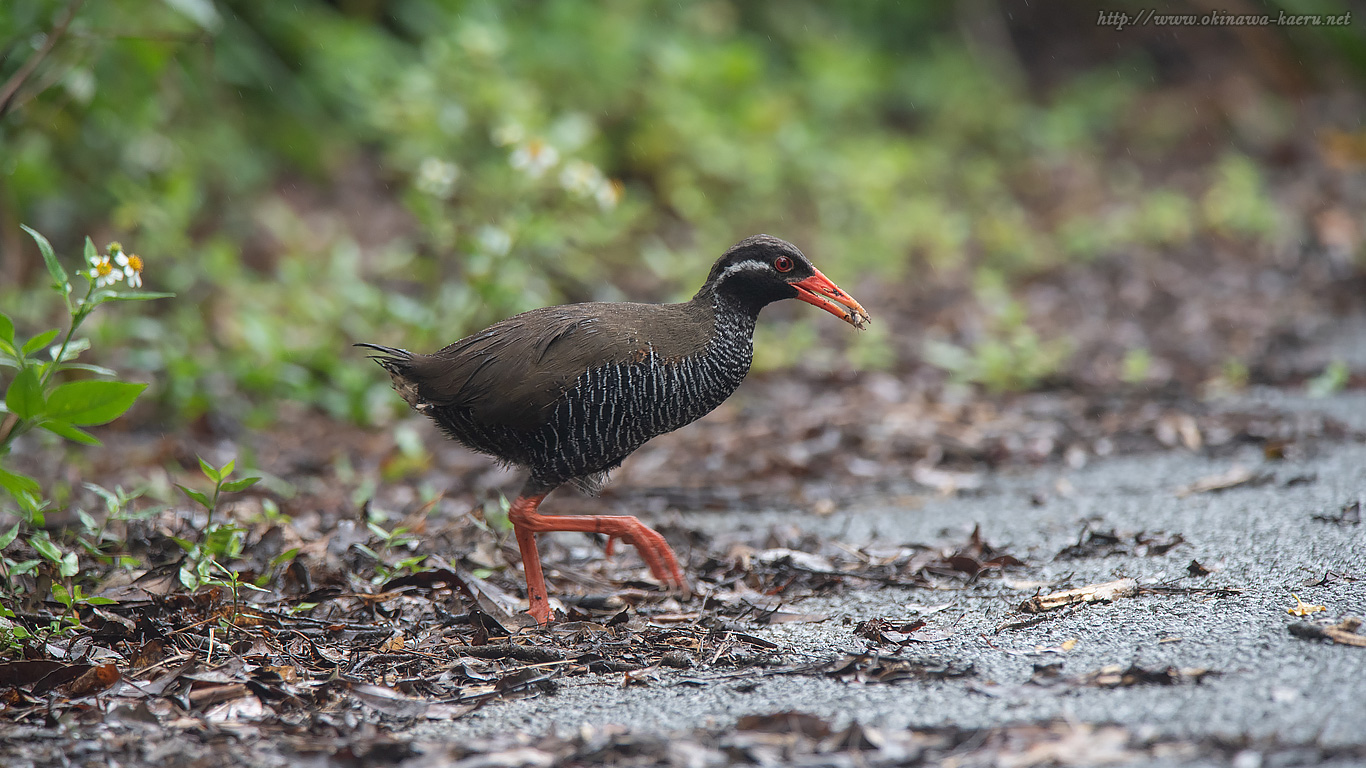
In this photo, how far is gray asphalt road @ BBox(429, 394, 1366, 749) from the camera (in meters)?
2.64

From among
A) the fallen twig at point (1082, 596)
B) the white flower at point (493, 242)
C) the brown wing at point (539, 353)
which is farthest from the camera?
the white flower at point (493, 242)

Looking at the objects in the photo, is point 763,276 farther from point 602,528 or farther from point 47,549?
point 47,549

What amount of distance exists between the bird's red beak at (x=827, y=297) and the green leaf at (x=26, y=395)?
92.0 inches

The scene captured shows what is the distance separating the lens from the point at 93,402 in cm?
295

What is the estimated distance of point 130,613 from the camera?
11.6ft

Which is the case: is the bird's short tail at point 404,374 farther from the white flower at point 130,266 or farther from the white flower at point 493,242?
the white flower at point 493,242

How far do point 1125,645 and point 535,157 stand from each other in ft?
13.4

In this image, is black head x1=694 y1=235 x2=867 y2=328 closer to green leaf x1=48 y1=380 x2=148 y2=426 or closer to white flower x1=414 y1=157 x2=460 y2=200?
green leaf x1=48 y1=380 x2=148 y2=426

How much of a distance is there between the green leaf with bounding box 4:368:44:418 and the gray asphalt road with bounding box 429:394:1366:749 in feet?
4.24

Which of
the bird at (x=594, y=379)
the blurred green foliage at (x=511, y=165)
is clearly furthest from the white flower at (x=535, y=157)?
the bird at (x=594, y=379)

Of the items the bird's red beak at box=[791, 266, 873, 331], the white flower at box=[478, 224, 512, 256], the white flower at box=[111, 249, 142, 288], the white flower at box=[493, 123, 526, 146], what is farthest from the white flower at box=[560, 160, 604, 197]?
the white flower at box=[111, 249, 142, 288]

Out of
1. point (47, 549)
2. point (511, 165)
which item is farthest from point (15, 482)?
point (511, 165)

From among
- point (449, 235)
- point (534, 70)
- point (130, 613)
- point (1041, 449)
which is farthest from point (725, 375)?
point (534, 70)

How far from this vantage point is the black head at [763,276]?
4059 millimetres
